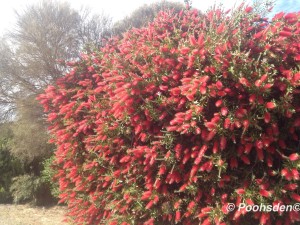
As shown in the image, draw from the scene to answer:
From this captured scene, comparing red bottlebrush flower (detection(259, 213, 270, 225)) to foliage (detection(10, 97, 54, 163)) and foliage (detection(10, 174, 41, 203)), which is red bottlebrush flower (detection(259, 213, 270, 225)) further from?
foliage (detection(10, 174, 41, 203))

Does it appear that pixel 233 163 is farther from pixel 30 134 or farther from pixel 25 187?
pixel 25 187

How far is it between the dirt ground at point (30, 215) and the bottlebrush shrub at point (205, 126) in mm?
3031

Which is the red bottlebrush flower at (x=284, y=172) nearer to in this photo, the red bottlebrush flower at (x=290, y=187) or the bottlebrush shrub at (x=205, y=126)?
the bottlebrush shrub at (x=205, y=126)

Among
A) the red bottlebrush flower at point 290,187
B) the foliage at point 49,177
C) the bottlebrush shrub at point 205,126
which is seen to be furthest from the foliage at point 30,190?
the red bottlebrush flower at point 290,187

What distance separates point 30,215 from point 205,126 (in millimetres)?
5863

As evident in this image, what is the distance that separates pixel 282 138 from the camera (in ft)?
9.81

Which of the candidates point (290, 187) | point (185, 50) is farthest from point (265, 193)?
point (185, 50)

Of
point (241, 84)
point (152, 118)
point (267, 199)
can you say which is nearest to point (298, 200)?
point (267, 199)

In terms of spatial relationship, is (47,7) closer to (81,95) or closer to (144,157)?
(81,95)

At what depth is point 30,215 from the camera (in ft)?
23.4

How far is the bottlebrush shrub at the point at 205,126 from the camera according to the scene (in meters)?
2.83

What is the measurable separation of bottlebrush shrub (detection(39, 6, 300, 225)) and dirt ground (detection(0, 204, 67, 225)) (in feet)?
9.95

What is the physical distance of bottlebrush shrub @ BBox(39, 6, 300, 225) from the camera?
9.29ft

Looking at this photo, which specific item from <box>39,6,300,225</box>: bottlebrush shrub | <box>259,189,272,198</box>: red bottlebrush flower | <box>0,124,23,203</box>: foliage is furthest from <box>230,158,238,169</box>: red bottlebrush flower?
<box>0,124,23,203</box>: foliage
